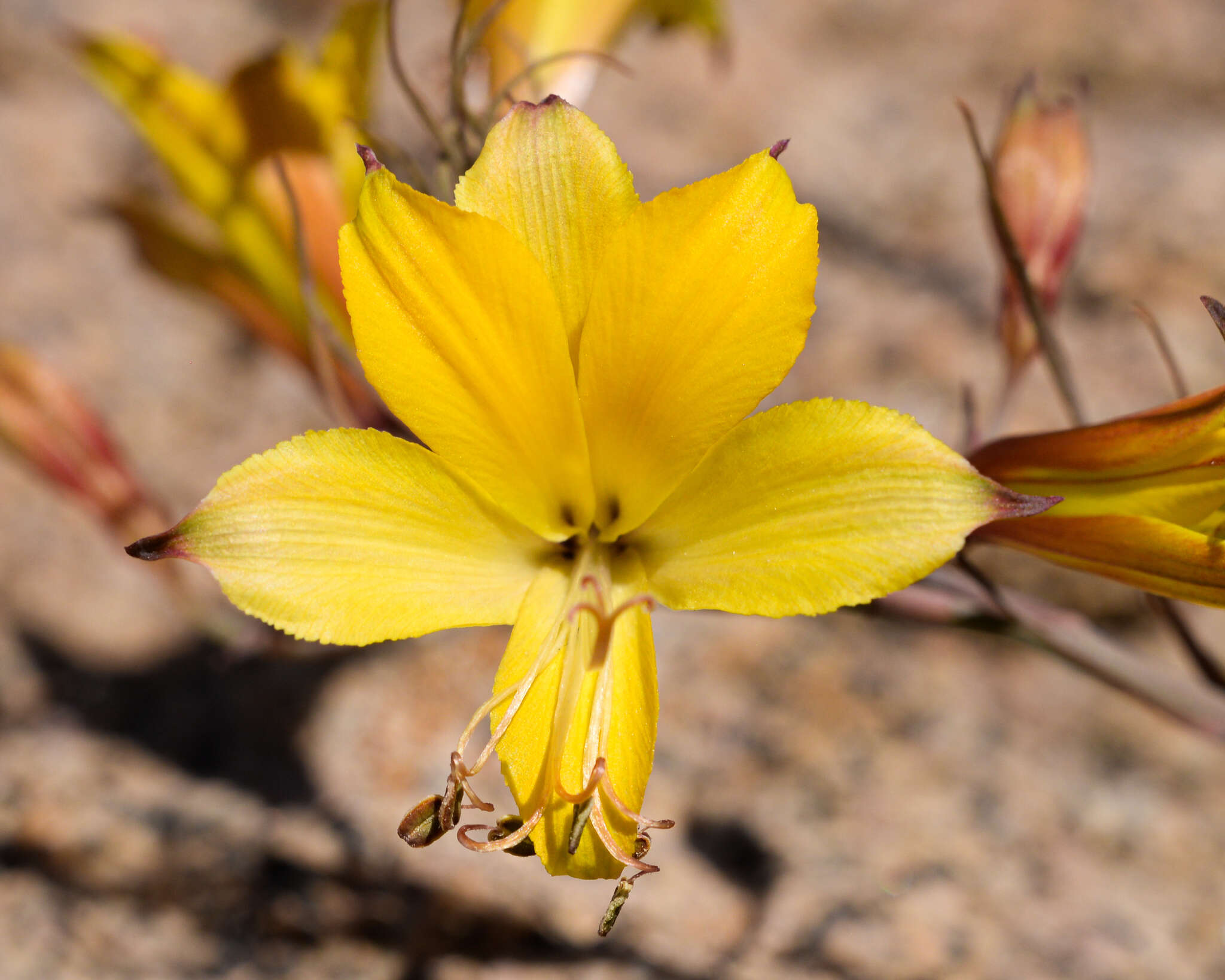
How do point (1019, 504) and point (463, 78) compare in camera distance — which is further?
point (463, 78)

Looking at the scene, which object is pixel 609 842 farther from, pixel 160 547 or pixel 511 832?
pixel 160 547

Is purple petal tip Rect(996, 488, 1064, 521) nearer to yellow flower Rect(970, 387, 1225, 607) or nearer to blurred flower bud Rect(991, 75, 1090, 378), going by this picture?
yellow flower Rect(970, 387, 1225, 607)

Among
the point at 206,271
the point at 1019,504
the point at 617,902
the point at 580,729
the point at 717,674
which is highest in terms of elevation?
the point at 206,271

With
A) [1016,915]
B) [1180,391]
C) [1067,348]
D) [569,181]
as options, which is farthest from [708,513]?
[1067,348]

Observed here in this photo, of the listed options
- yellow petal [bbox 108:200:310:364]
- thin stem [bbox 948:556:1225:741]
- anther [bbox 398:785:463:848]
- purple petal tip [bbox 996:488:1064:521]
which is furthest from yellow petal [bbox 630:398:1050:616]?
yellow petal [bbox 108:200:310:364]

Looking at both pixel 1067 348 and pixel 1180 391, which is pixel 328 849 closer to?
pixel 1180 391

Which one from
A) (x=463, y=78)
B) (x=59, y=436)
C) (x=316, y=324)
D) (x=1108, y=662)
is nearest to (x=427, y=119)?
(x=463, y=78)

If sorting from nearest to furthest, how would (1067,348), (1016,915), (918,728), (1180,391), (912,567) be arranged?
(912,567), (1180,391), (1016,915), (918,728), (1067,348)
